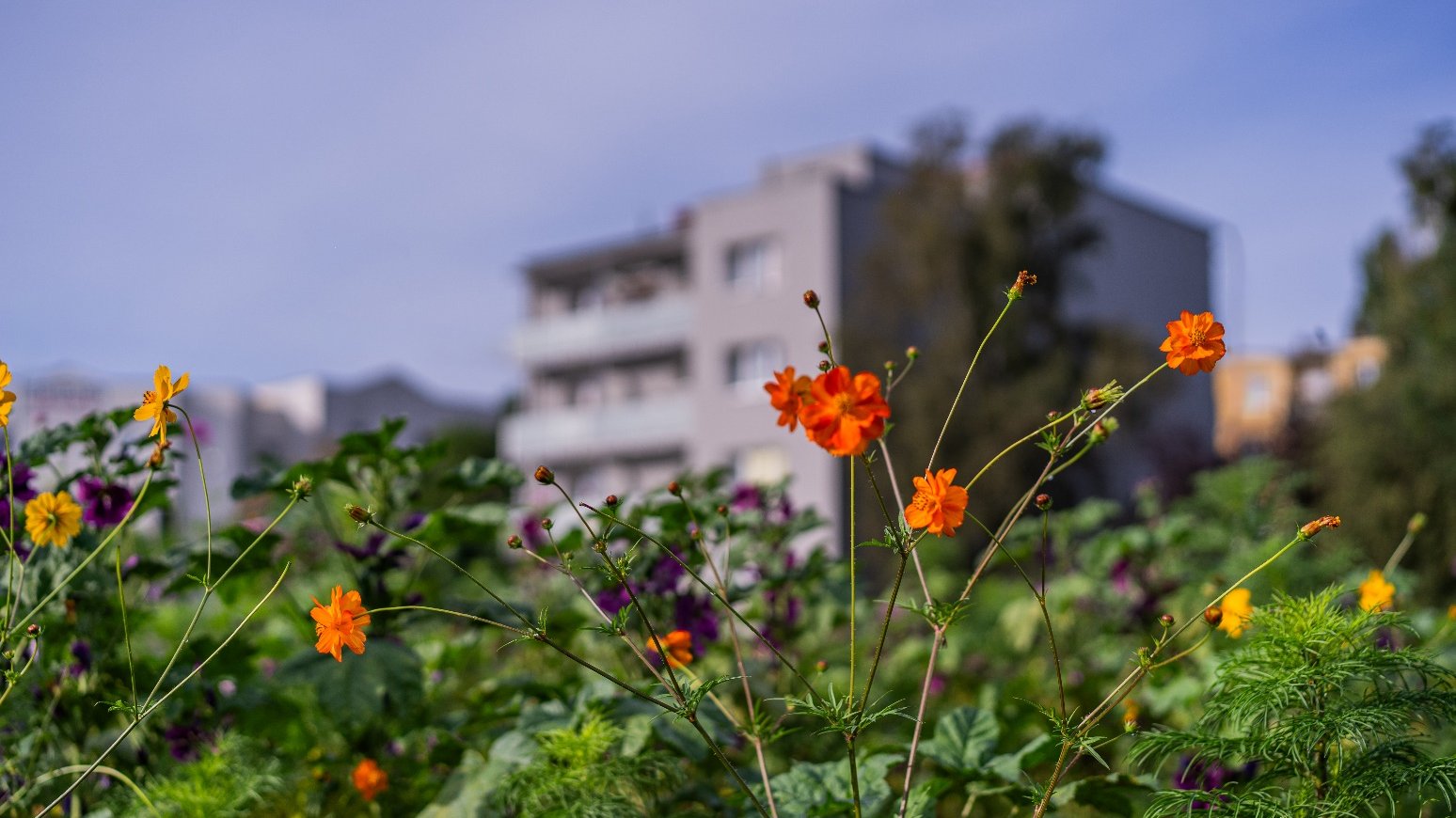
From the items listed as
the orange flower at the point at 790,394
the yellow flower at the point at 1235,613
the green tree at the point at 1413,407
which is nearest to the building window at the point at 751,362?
the green tree at the point at 1413,407

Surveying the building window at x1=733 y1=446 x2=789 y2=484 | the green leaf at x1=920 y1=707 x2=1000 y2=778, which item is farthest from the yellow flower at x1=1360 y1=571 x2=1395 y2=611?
the building window at x1=733 y1=446 x2=789 y2=484

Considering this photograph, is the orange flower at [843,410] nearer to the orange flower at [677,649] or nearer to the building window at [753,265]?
the orange flower at [677,649]

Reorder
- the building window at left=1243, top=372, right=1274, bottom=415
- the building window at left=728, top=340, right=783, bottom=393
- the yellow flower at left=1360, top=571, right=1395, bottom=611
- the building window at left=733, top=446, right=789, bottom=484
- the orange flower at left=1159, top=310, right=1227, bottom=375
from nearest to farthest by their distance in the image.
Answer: the orange flower at left=1159, top=310, right=1227, bottom=375, the yellow flower at left=1360, top=571, right=1395, bottom=611, the building window at left=733, top=446, right=789, bottom=484, the building window at left=728, top=340, right=783, bottom=393, the building window at left=1243, top=372, right=1274, bottom=415

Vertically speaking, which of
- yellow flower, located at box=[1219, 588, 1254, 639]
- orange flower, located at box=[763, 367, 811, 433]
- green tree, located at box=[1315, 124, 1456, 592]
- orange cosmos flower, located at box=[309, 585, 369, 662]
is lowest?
green tree, located at box=[1315, 124, 1456, 592]

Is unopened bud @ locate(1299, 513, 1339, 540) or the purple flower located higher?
unopened bud @ locate(1299, 513, 1339, 540)

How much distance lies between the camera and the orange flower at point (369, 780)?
2.42m

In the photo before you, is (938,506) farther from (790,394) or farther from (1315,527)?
(1315,527)

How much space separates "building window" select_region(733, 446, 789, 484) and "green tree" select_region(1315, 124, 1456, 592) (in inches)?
349

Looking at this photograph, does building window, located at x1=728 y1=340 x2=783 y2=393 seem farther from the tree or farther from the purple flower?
the purple flower

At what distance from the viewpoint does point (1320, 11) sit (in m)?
2.95

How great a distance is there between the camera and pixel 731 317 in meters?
22.9

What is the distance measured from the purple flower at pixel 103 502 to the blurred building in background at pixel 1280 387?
1479cm

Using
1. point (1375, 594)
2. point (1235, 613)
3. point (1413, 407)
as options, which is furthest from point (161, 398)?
point (1413, 407)

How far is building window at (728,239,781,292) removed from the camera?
22.7 m
